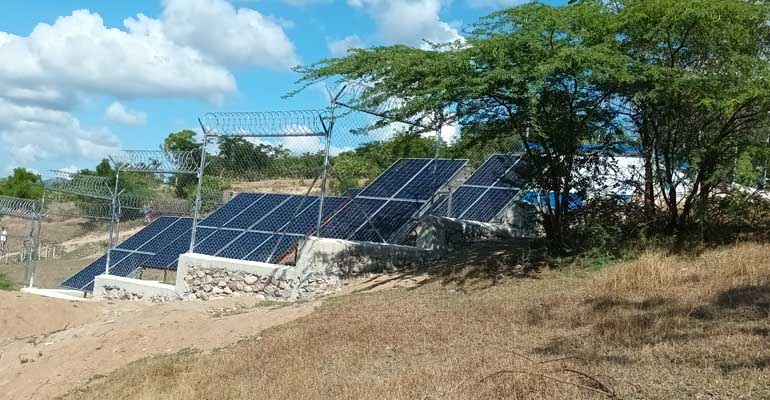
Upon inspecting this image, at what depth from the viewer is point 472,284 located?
10.7 m

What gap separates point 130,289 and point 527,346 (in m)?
10.7

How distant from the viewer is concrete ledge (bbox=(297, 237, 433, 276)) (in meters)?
12.6

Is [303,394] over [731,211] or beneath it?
beneath

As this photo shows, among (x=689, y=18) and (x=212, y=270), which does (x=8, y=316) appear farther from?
(x=689, y=18)

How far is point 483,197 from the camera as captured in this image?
15.9m

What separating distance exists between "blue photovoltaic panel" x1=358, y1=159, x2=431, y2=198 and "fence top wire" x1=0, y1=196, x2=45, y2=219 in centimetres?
812

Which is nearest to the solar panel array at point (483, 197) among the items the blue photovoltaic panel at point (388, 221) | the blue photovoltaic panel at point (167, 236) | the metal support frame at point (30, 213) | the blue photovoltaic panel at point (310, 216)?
the blue photovoltaic panel at point (388, 221)

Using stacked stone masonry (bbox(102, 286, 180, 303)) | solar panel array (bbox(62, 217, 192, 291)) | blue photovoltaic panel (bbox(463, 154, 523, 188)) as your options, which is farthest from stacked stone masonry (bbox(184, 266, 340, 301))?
blue photovoltaic panel (bbox(463, 154, 523, 188))

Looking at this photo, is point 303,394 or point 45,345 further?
point 45,345

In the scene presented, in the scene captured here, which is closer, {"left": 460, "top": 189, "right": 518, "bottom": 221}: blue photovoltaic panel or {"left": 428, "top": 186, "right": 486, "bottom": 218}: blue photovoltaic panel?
{"left": 428, "top": 186, "right": 486, "bottom": 218}: blue photovoltaic panel

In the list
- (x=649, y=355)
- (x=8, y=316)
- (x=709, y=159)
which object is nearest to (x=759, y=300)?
(x=649, y=355)

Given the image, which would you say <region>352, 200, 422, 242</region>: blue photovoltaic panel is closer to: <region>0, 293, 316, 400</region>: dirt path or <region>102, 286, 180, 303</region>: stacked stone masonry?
<region>0, 293, 316, 400</region>: dirt path

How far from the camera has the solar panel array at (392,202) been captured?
540 inches

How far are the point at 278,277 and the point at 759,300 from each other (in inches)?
298
